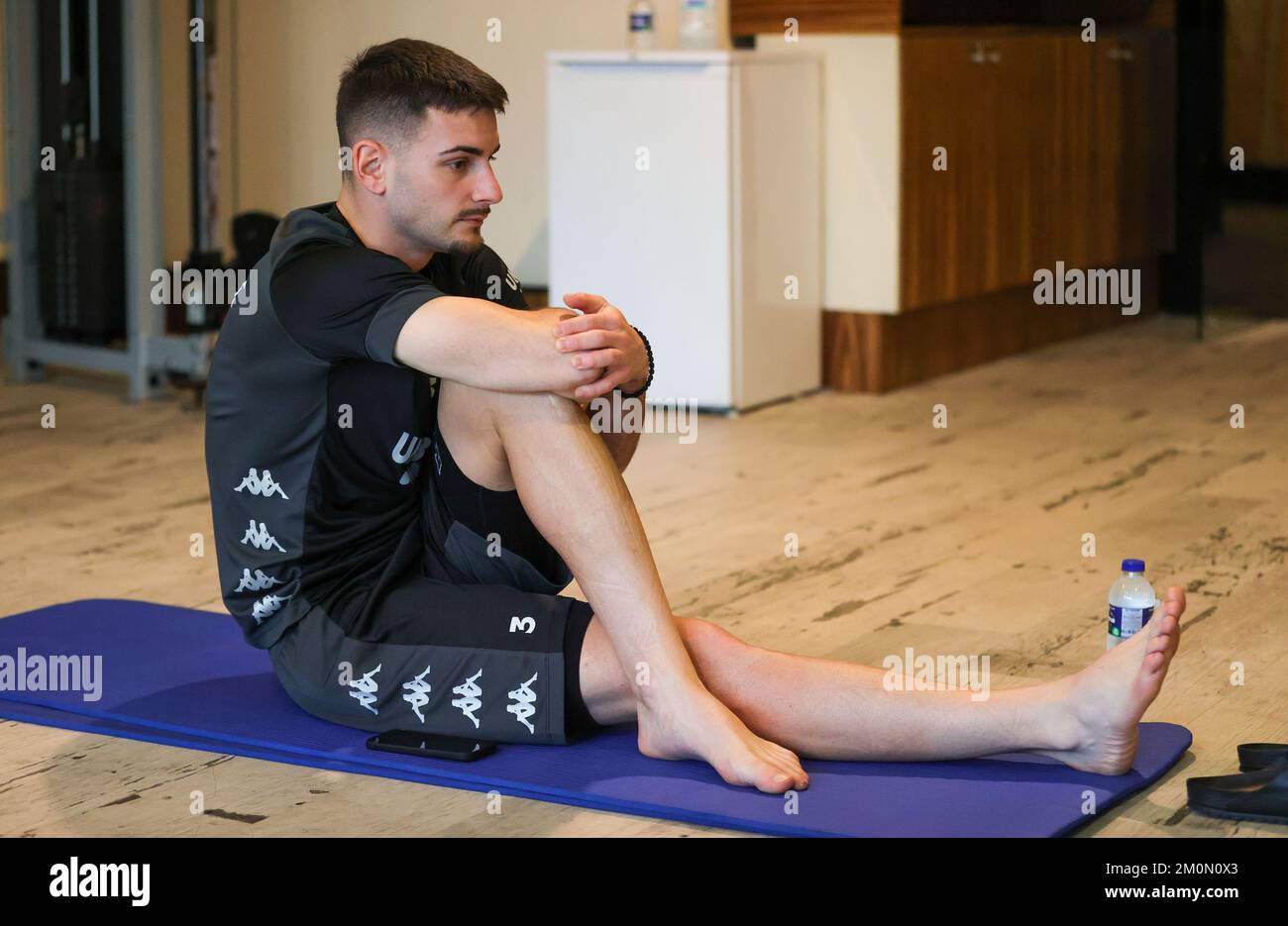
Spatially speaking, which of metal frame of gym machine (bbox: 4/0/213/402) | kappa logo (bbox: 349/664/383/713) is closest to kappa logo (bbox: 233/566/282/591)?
kappa logo (bbox: 349/664/383/713)

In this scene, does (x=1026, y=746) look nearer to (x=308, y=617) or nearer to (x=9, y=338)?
(x=308, y=617)

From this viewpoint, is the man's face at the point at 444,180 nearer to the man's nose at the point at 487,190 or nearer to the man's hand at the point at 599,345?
the man's nose at the point at 487,190

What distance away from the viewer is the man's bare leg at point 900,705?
1912 millimetres

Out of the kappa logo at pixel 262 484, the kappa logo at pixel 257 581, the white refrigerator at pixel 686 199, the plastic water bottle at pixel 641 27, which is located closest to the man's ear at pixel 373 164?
the kappa logo at pixel 262 484

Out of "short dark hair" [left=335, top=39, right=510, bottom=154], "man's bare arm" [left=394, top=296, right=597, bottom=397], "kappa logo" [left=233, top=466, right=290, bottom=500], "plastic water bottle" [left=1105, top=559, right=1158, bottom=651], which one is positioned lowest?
"plastic water bottle" [left=1105, top=559, right=1158, bottom=651]

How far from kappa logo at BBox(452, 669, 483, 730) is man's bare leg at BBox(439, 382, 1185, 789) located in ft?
0.39

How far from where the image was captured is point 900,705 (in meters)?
1.97

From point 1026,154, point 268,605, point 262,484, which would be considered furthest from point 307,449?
point 1026,154

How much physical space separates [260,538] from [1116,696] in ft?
3.17

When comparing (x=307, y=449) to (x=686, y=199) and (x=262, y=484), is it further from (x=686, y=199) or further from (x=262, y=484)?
(x=686, y=199)

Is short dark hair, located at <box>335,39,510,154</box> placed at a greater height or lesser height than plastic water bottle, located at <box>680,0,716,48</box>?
lesser

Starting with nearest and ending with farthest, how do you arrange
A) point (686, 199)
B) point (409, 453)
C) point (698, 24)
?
point (409, 453), point (686, 199), point (698, 24)

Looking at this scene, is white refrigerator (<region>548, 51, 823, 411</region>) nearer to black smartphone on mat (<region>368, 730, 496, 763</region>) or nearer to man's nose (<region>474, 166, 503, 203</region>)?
man's nose (<region>474, 166, 503, 203</region>)

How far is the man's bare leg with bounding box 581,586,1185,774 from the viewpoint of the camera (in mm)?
1912
